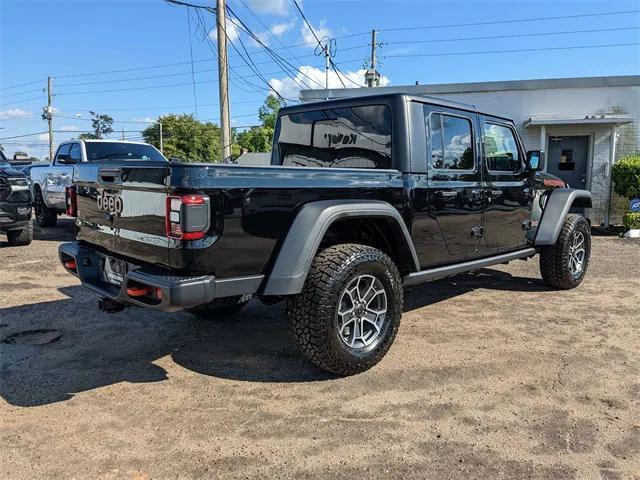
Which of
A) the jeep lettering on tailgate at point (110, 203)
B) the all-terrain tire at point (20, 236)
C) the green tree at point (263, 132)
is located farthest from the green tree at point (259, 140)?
the jeep lettering on tailgate at point (110, 203)

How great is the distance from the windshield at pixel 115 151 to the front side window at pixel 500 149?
20.7 feet

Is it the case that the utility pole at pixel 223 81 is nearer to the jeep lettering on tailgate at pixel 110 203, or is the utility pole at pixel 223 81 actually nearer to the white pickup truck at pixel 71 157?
the white pickup truck at pixel 71 157

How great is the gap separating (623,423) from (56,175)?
33.4 feet

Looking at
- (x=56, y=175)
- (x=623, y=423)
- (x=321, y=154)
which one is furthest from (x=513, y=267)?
(x=56, y=175)

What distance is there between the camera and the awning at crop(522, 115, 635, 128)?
37.1 feet

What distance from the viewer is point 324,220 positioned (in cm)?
327

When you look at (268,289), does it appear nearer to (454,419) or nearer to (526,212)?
(454,419)

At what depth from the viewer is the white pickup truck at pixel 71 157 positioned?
9.62m

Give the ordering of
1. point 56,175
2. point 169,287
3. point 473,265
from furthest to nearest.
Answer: point 56,175 < point 473,265 < point 169,287

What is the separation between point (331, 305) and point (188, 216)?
107 cm

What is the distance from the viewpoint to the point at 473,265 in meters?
4.71

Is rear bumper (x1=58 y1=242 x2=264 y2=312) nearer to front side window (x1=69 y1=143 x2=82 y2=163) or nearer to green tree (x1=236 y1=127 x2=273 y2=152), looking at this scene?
front side window (x1=69 y1=143 x2=82 y2=163)

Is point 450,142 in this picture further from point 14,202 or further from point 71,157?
point 71,157

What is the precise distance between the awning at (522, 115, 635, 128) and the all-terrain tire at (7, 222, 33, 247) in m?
10.5
